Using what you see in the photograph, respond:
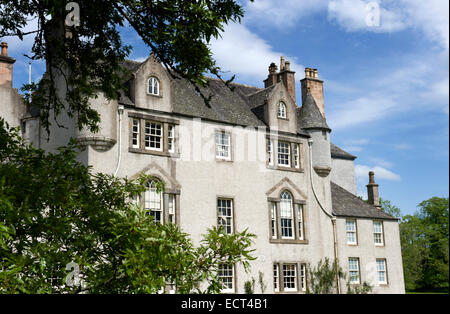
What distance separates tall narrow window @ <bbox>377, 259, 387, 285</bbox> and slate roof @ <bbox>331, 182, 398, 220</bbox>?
128 inches

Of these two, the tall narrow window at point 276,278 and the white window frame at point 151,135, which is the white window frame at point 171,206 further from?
the tall narrow window at point 276,278

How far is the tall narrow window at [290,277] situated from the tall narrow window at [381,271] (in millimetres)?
8724

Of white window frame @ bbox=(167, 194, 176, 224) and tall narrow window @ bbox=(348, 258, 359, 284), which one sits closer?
white window frame @ bbox=(167, 194, 176, 224)

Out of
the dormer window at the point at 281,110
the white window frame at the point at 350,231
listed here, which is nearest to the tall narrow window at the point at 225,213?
the dormer window at the point at 281,110

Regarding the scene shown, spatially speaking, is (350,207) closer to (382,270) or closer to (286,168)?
(382,270)

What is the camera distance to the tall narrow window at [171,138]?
93.3ft

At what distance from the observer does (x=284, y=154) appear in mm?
33281

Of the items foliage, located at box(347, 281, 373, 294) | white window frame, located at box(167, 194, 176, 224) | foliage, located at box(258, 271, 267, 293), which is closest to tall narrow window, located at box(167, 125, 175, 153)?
white window frame, located at box(167, 194, 176, 224)

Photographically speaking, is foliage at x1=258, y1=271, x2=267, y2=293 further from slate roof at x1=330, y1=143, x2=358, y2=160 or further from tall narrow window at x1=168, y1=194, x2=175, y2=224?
slate roof at x1=330, y1=143, x2=358, y2=160

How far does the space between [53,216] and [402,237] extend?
6860cm

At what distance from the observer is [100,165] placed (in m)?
25.7

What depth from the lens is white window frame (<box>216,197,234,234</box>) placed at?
29.7 meters
